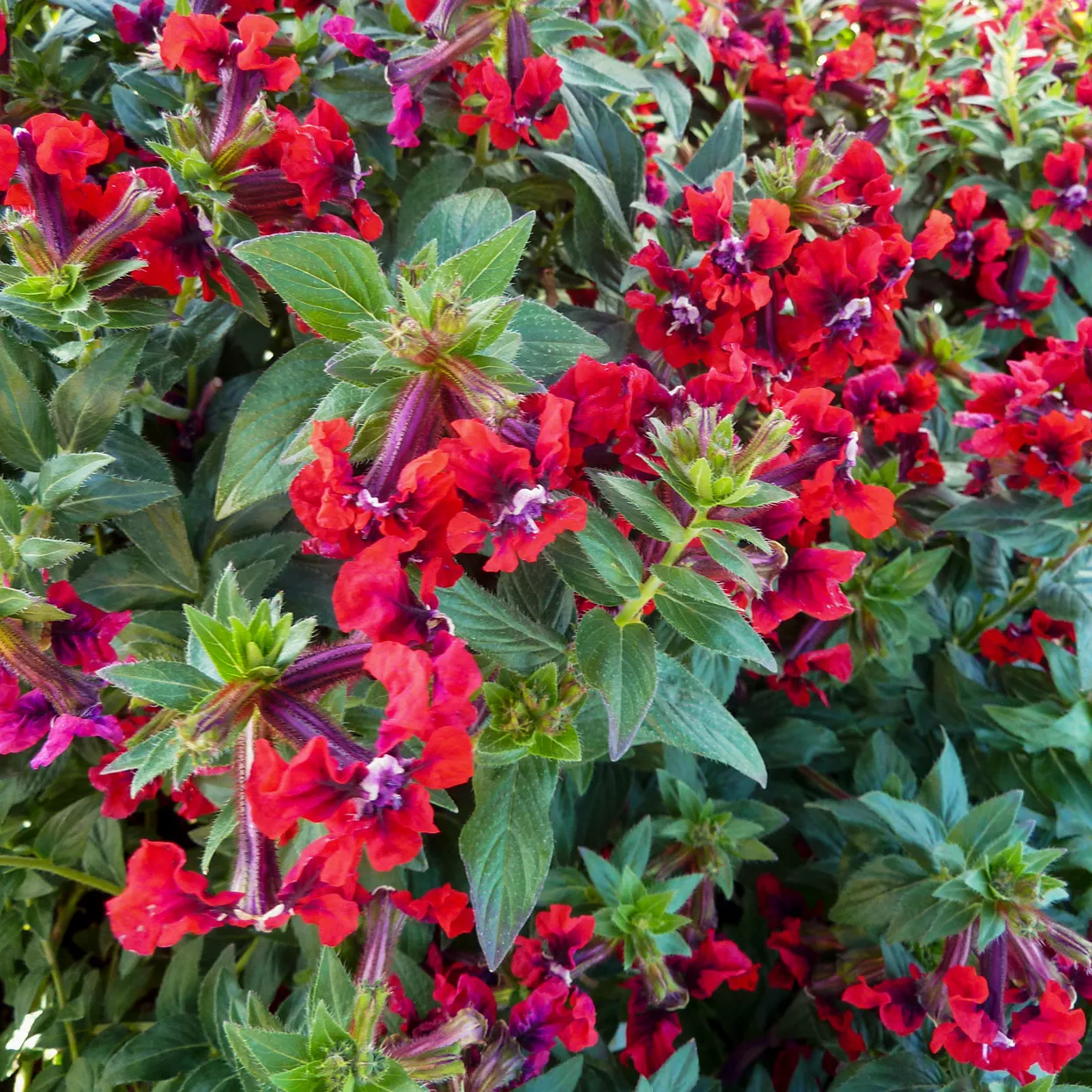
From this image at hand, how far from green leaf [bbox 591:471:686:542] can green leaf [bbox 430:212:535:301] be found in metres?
0.17

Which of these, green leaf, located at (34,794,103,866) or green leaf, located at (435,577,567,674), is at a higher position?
green leaf, located at (435,577,567,674)

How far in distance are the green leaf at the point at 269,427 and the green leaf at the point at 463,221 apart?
0.19 meters

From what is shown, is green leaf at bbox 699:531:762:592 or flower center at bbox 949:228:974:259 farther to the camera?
flower center at bbox 949:228:974:259

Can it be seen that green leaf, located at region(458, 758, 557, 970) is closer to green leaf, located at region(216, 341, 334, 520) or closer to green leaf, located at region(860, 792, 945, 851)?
green leaf, located at region(216, 341, 334, 520)

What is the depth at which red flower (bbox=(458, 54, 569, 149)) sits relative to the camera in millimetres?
924

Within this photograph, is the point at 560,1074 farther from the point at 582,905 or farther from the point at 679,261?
the point at 679,261

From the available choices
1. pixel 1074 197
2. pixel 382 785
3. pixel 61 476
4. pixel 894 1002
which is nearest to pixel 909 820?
pixel 894 1002

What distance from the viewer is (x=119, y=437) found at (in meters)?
0.96

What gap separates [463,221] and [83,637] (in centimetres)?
56

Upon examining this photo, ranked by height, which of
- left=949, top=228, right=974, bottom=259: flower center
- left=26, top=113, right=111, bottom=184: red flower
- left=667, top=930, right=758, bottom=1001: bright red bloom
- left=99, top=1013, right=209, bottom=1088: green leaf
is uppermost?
left=26, top=113, right=111, bottom=184: red flower

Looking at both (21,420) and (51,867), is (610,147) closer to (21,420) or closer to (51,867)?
(21,420)

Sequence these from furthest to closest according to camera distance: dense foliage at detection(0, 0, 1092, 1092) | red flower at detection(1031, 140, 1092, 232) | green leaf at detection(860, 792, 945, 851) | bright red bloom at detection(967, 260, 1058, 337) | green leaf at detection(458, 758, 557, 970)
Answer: bright red bloom at detection(967, 260, 1058, 337), red flower at detection(1031, 140, 1092, 232), green leaf at detection(860, 792, 945, 851), green leaf at detection(458, 758, 557, 970), dense foliage at detection(0, 0, 1092, 1092)

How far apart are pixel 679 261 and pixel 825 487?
40cm

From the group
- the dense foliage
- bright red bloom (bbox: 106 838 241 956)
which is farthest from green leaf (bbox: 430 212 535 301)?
bright red bloom (bbox: 106 838 241 956)
